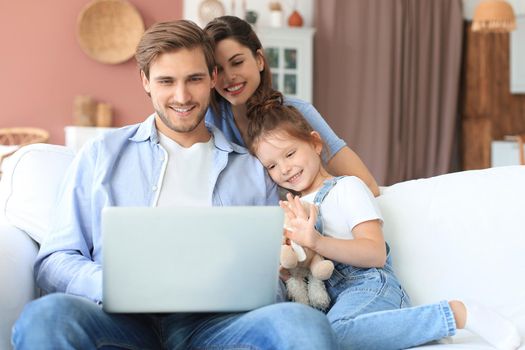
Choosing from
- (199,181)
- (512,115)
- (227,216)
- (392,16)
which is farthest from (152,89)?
(512,115)

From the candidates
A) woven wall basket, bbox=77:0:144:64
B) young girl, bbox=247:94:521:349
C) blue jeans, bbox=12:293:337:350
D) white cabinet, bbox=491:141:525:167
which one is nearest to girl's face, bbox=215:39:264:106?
young girl, bbox=247:94:521:349

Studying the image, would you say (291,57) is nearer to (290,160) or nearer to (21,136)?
(21,136)

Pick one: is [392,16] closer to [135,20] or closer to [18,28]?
[135,20]

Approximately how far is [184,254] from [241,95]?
0.96 meters

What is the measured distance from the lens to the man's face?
69.7 inches

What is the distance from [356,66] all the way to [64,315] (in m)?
4.99

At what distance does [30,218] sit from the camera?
5.95 feet

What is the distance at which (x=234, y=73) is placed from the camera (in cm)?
207

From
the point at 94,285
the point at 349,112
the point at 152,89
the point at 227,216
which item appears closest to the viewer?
the point at 227,216

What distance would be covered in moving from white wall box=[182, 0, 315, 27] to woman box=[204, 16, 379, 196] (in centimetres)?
372

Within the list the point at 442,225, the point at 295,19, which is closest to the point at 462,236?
the point at 442,225

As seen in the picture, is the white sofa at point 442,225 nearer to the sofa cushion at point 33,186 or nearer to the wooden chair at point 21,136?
the sofa cushion at point 33,186

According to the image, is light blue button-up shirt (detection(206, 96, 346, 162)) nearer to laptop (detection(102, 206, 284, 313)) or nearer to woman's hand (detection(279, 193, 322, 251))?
woman's hand (detection(279, 193, 322, 251))

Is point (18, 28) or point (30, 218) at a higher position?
point (18, 28)
